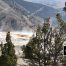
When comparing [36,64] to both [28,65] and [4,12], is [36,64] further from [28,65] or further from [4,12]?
[4,12]

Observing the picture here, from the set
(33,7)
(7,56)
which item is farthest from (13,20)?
(7,56)

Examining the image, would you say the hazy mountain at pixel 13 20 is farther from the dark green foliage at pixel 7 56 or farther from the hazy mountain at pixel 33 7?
the dark green foliage at pixel 7 56

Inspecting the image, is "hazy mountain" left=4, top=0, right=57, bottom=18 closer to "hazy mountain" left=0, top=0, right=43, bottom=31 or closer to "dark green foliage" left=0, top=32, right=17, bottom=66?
"hazy mountain" left=0, top=0, right=43, bottom=31

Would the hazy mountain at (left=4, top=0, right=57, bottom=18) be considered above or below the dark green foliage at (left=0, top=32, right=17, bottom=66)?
above

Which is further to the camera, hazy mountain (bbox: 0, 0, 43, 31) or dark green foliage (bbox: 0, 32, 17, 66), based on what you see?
hazy mountain (bbox: 0, 0, 43, 31)

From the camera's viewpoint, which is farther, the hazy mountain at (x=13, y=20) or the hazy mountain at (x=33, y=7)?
the hazy mountain at (x=33, y=7)

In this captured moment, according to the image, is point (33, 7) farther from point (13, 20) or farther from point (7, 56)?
point (7, 56)

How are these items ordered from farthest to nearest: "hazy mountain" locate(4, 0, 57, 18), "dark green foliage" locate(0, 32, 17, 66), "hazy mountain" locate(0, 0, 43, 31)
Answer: "hazy mountain" locate(4, 0, 57, 18) < "hazy mountain" locate(0, 0, 43, 31) < "dark green foliage" locate(0, 32, 17, 66)

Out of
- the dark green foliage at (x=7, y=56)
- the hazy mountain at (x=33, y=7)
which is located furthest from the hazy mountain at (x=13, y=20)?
the dark green foliage at (x=7, y=56)

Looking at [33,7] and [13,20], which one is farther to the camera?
[33,7]

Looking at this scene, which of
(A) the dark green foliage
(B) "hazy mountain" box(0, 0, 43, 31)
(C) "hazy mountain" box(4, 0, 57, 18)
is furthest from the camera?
(C) "hazy mountain" box(4, 0, 57, 18)

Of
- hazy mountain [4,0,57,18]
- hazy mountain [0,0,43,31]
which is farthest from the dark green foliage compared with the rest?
hazy mountain [4,0,57,18]

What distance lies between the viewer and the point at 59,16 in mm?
25328

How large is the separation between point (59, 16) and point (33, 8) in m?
126
